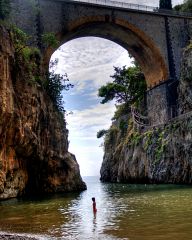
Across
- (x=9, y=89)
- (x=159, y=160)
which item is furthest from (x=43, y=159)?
(x=159, y=160)

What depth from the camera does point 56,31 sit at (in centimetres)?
4200

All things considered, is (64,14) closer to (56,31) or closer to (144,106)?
(56,31)

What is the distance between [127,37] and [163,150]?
1457cm

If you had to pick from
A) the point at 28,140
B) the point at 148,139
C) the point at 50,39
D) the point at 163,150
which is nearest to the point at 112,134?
the point at 148,139

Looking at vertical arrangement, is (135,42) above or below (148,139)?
above

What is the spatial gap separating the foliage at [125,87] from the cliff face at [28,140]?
20821 mm

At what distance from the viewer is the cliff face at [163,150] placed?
37.6 m

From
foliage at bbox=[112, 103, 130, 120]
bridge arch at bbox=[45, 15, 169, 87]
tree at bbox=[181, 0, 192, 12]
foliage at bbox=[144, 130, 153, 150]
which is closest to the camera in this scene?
bridge arch at bbox=[45, 15, 169, 87]

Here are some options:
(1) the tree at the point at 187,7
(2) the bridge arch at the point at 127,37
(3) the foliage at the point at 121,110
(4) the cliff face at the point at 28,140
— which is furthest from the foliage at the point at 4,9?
(3) the foliage at the point at 121,110

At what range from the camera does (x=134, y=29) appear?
150 ft

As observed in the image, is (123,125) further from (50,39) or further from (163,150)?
(50,39)

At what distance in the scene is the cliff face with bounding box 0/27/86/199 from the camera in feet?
90.7

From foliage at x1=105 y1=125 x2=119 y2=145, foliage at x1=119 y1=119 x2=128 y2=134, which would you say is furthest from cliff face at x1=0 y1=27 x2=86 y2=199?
foliage at x1=105 y1=125 x2=119 y2=145

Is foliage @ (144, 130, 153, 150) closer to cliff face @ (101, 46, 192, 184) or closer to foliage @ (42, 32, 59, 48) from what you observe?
cliff face @ (101, 46, 192, 184)
